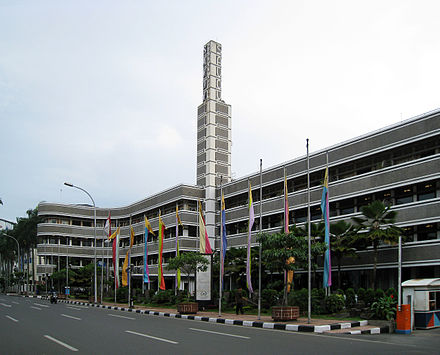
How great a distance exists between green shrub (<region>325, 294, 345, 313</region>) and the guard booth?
5870mm

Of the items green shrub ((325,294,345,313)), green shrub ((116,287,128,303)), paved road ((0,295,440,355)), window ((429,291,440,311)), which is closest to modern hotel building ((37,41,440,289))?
green shrub ((325,294,345,313))

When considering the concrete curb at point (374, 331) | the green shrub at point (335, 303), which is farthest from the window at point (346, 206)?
the concrete curb at point (374, 331)

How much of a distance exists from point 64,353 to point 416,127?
2594 cm

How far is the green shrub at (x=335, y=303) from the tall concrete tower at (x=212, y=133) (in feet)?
94.7

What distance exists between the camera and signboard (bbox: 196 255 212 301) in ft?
101

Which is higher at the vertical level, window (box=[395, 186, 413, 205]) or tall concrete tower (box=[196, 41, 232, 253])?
tall concrete tower (box=[196, 41, 232, 253])

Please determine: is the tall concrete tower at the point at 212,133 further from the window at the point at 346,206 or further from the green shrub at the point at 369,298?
the green shrub at the point at 369,298

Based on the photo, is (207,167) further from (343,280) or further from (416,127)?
(416,127)

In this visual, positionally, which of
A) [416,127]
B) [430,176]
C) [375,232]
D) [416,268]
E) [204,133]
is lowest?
[416,268]

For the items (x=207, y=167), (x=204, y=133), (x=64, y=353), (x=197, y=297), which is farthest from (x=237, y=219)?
(x=64, y=353)

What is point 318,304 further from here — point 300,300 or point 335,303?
point 335,303

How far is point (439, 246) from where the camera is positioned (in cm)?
2795

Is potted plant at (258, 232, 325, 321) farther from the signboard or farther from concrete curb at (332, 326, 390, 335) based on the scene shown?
the signboard

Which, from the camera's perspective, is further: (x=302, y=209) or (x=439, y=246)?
(x=302, y=209)
